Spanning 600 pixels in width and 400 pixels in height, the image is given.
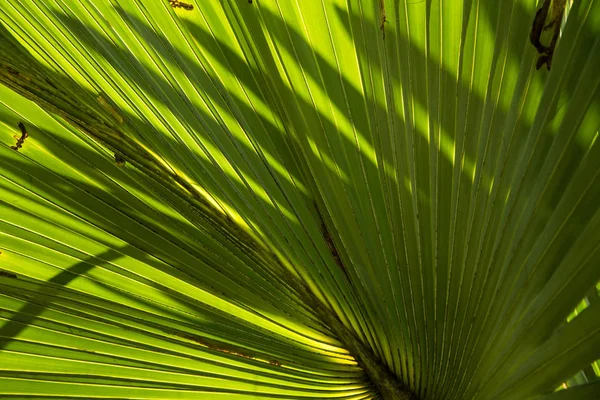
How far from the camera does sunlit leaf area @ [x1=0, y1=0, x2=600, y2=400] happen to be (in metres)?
0.94

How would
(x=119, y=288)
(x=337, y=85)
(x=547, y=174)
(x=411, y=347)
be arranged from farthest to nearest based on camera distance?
(x=119, y=288) → (x=411, y=347) → (x=337, y=85) → (x=547, y=174)

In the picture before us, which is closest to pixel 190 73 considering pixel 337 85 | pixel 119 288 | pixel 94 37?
pixel 94 37

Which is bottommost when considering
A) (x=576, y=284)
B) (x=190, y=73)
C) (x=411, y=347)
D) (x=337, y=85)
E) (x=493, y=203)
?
(x=576, y=284)

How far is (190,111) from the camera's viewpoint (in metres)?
1.30

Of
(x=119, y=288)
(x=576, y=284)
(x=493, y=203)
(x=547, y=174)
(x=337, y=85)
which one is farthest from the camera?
(x=119, y=288)

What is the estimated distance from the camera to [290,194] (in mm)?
1325

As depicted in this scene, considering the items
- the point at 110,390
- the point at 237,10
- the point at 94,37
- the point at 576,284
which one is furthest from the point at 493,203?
the point at 110,390

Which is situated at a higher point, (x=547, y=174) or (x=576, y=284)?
(x=547, y=174)

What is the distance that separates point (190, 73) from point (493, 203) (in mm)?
702

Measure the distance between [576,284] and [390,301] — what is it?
558mm

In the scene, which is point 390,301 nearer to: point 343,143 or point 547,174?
point 343,143

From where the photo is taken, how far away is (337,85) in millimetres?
1179

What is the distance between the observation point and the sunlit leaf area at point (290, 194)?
94 centimetres

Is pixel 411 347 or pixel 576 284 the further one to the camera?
pixel 411 347
